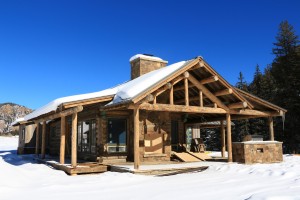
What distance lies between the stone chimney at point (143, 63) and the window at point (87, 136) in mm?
5146

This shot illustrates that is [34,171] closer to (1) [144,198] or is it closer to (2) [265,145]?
(1) [144,198]

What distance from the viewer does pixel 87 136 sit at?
16.1 m

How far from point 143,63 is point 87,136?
619 cm

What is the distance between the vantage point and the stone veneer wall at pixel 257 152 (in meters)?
13.7

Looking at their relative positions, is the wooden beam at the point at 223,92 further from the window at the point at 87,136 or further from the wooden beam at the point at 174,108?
the window at the point at 87,136

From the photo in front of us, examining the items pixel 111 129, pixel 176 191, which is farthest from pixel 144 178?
pixel 111 129

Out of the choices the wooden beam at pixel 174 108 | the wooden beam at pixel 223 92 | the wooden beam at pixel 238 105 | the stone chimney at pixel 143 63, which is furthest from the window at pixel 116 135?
the wooden beam at pixel 238 105

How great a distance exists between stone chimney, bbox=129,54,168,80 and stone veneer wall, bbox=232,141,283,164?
25.7 ft

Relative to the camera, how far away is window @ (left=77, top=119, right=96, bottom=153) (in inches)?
609

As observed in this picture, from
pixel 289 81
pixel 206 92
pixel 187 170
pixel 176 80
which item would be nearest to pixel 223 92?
pixel 206 92

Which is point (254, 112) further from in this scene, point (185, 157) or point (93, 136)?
point (93, 136)

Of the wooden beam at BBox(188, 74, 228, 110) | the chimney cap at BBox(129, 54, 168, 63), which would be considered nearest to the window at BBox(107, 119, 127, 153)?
the wooden beam at BBox(188, 74, 228, 110)

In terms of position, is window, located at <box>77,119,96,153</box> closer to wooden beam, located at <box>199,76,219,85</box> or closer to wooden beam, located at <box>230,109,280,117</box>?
wooden beam, located at <box>199,76,219,85</box>

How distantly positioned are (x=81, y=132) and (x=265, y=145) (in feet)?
31.6
